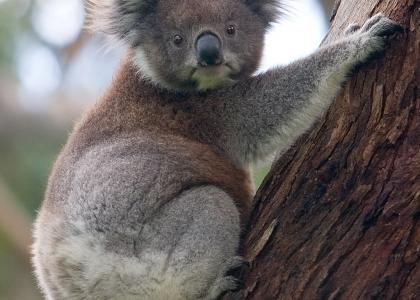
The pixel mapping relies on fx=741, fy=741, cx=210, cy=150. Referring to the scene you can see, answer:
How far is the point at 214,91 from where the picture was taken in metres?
4.90

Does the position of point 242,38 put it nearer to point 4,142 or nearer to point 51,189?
point 51,189

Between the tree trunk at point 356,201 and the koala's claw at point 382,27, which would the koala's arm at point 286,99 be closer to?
the koala's claw at point 382,27

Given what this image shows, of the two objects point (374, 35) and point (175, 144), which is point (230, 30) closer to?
point (175, 144)

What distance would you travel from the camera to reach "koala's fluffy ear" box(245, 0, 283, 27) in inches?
211

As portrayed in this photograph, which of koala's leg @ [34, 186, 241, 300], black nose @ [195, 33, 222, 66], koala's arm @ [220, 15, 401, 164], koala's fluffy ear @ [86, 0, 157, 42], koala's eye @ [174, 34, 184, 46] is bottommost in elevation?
koala's leg @ [34, 186, 241, 300]

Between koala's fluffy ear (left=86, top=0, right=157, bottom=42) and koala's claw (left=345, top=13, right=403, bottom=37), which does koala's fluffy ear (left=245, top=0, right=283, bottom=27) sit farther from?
koala's claw (left=345, top=13, right=403, bottom=37)

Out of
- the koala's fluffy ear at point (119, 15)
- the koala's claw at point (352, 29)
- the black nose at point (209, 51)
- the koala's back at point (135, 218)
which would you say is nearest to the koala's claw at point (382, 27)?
the koala's claw at point (352, 29)

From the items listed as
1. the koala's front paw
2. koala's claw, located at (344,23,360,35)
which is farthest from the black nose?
the koala's front paw

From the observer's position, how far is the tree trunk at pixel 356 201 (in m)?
3.37

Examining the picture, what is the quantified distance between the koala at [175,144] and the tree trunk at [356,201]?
0.20 m

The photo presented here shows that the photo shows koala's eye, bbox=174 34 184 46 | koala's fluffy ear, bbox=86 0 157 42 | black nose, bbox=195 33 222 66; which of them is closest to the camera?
black nose, bbox=195 33 222 66

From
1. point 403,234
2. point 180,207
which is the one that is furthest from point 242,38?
point 403,234

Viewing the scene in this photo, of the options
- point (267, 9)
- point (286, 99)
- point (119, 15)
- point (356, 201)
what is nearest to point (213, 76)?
point (286, 99)

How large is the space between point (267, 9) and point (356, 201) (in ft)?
7.40
